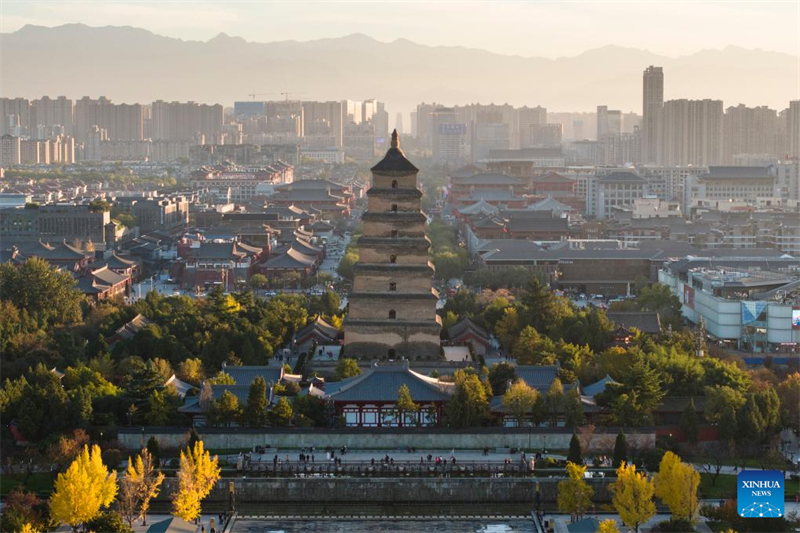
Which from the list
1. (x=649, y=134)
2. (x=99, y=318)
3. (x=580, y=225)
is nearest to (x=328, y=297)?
(x=99, y=318)

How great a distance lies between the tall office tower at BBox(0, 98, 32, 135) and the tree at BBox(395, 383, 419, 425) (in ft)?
437

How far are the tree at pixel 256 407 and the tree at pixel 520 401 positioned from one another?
14.2 feet

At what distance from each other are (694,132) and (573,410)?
88.5 m

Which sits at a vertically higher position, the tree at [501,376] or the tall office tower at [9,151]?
the tall office tower at [9,151]

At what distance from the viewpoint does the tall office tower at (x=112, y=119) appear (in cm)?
16550

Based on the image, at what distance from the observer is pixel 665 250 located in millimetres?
52469

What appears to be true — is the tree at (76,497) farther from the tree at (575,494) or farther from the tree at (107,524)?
the tree at (575,494)

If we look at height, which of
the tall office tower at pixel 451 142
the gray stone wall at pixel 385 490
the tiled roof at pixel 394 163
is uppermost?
the tall office tower at pixel 451 142

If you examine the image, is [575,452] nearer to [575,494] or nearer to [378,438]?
[575,494]

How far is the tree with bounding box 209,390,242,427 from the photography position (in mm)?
26062

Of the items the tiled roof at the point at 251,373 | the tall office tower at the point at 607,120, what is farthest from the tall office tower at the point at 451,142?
the tiled roof at the point at 251,373

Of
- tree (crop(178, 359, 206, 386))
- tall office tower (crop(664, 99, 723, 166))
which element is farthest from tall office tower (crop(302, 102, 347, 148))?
tree (crop(178, 359, 206, 386))

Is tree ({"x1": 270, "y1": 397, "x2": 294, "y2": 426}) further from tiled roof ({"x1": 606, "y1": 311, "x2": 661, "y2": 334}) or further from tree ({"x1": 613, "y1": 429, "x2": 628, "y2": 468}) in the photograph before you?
tiled roof ({"x1": 606, "y1": 311, "x2": 661, "y2": 334})

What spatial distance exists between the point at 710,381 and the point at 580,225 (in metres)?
38.5
